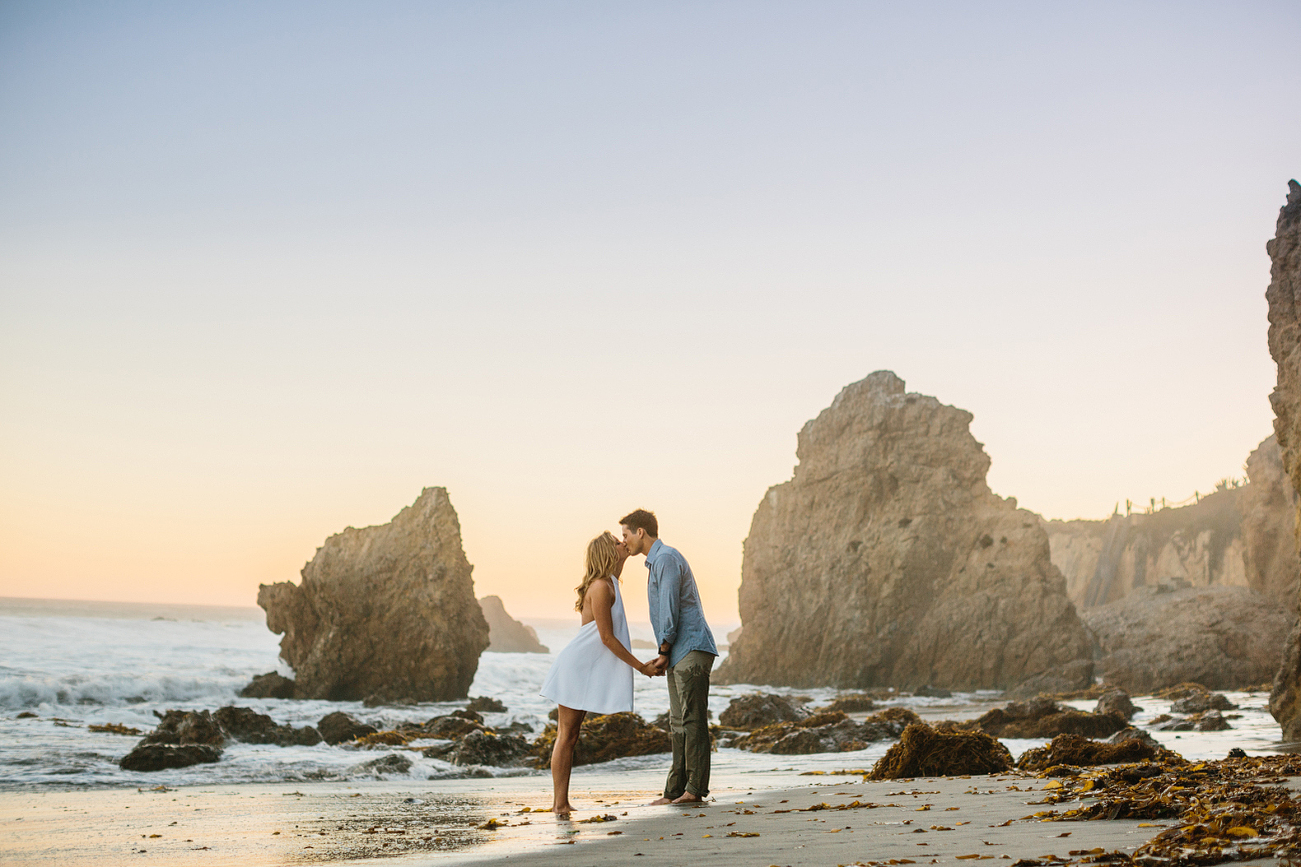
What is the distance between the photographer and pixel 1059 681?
30.1 m

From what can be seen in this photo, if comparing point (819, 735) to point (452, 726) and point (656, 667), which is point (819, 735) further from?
point (656, 667)

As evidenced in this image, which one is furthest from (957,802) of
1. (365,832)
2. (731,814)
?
(365,832)

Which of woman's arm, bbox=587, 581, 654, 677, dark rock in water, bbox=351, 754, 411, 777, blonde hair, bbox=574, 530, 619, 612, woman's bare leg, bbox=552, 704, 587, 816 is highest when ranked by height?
blonde hair, bbox=574, 530, 619, 612

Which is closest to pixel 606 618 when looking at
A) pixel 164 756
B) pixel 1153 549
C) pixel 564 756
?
pixel 564 756

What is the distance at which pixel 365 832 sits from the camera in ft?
17.8

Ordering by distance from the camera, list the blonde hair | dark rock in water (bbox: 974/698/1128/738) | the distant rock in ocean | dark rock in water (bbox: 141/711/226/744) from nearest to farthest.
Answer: the blonde hair < dark rock in water (bbox: 141/711/226/744) < dark rock in water (bbox: 974/698/1128/738) < the distant rock in ocean

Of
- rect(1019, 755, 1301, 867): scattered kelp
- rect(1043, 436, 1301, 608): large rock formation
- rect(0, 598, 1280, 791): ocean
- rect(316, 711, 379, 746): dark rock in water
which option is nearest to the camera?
rect(1019, 755, 1301, 867): scattered kelp

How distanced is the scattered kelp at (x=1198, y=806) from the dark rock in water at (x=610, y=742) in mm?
6257

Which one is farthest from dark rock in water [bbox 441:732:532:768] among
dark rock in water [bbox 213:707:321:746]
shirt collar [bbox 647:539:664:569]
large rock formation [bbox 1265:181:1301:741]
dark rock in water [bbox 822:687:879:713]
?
dark rock in water [bbox 822:687:879:713]

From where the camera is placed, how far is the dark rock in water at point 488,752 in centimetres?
1083

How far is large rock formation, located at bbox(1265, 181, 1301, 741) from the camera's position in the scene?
34.9ft

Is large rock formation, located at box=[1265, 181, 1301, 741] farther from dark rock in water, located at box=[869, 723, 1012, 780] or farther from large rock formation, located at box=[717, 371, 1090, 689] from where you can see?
large rock formation, located at box=[717, 371, 1090, 689]

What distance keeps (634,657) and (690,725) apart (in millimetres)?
697

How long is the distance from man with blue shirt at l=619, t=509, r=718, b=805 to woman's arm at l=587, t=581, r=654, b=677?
37 cm
